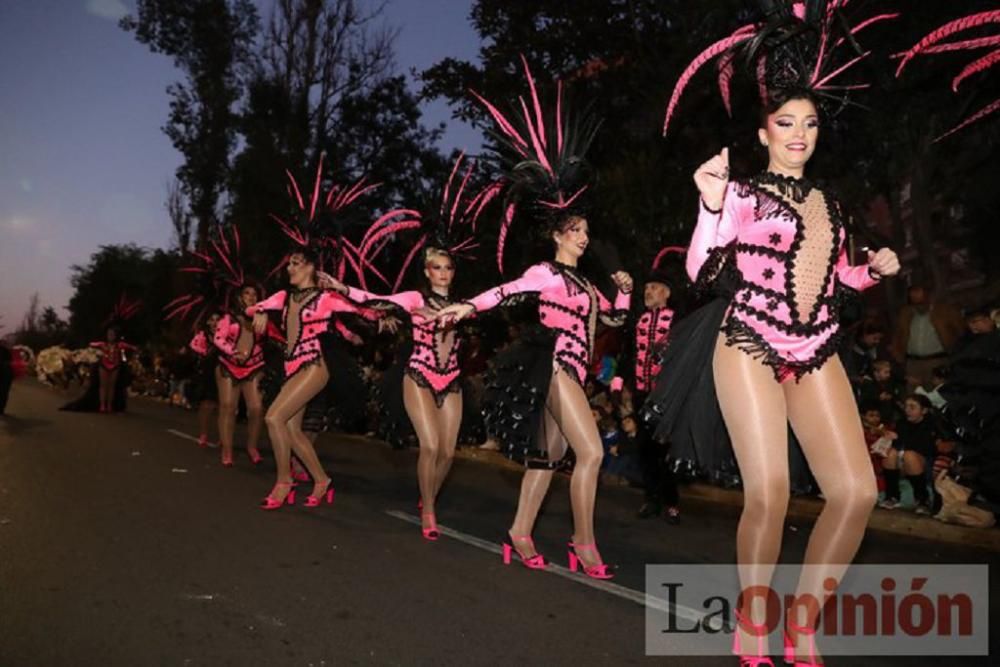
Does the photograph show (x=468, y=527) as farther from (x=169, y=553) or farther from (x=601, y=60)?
(x=601, y=60)

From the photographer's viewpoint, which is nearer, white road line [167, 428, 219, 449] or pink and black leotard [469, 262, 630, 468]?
pink and black leotard [469, 262, 630, 468]

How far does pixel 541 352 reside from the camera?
5.64 m

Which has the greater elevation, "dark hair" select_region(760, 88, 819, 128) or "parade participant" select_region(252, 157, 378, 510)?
"dark hair" select_region(760, 88, 819, 128)

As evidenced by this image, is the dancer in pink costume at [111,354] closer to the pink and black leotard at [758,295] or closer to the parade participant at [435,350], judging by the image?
the parade participant at [435,350]

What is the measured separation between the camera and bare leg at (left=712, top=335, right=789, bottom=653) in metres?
3.56

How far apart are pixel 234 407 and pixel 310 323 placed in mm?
3854

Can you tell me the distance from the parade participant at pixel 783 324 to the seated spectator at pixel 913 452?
565 centimetres

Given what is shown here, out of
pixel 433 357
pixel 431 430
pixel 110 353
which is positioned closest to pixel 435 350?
pixel 433 357

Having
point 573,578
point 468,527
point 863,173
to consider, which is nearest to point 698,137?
point 863,173

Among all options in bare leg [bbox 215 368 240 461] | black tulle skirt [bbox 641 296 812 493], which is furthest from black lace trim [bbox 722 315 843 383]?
bare leg [bbox 215 368 240 461]

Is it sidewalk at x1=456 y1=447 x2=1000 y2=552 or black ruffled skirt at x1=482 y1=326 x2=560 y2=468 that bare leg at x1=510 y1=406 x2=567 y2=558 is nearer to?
black ruffled skirt at x1=482 y1=326 x2=560 y2=468

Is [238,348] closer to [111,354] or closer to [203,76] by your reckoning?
[111,354]

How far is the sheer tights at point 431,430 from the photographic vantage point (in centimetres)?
675

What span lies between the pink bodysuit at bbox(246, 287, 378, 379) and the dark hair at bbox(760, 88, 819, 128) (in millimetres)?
4616
